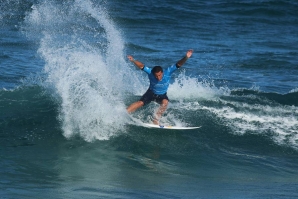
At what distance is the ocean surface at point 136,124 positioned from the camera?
31.2ft

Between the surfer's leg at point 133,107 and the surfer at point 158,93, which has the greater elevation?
the surfer at point 158,93

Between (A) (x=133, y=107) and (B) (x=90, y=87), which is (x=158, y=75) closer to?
(A) (x=133, y=107)

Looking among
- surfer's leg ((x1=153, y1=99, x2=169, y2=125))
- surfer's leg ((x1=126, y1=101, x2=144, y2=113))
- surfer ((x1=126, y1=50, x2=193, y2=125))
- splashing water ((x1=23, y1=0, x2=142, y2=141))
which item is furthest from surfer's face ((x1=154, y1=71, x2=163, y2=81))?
splashing water ((x1=23, y1=0, x2=142, y2=141))

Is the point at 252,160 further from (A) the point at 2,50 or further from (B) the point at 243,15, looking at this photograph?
(B) the point at 243,15

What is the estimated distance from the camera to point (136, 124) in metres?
12.5

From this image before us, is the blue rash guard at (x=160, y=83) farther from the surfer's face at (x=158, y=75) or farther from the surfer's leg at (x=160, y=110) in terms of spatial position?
the surfer's leg at (x=160, y=110)

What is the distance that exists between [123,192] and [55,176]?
60.0 inches

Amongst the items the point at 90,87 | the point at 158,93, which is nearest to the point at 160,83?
the point at 158,93

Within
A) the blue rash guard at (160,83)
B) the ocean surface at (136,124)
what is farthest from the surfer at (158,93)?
the ocean surface at (136,124)

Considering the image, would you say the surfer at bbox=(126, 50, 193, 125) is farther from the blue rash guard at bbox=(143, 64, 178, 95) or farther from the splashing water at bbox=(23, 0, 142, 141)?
the splashing water at bbox=(23, 0, 142, 141)

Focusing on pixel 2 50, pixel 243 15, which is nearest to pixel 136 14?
pixel 243 15

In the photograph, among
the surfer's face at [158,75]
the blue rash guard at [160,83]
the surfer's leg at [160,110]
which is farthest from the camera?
the surfer's leg at [160,110]

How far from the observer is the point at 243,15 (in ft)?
108

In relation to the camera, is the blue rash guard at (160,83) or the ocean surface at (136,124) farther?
the blue rash guard at (160,83)
